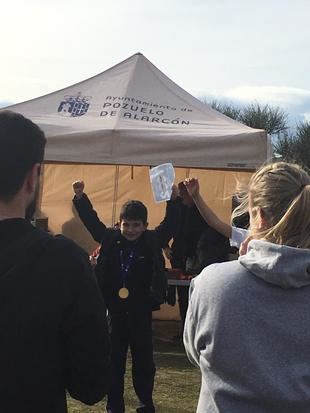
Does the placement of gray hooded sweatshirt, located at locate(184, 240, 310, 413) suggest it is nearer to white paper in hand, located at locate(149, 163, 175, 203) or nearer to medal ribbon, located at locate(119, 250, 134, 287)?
medal ribbon, located at locate(119, 250, 134, 287)

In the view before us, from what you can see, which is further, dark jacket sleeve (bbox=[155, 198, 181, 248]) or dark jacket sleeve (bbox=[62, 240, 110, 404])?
dark jacket sleeve (bbox=[155, 198, 181, 248])

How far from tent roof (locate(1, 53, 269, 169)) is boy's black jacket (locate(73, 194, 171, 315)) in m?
1.45

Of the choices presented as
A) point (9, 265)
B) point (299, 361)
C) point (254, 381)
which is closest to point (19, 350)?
point (9, 265)

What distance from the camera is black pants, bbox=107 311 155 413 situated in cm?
429

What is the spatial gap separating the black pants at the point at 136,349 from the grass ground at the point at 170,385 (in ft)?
1.45

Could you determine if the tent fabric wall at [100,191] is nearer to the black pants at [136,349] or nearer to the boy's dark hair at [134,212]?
the boy's dark hair at [134,212]

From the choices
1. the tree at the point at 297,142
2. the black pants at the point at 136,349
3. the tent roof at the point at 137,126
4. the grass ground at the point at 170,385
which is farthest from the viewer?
the tree at the point at 297,142

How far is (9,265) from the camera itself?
1566 mm

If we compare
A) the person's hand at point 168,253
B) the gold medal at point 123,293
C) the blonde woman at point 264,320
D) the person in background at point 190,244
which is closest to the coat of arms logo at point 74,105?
the person in background at point 190,244

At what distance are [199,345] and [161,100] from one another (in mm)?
5721

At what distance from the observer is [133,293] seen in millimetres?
4344

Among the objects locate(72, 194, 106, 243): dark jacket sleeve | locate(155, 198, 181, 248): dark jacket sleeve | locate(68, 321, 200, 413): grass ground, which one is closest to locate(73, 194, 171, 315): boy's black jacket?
locate(155, 198, 181, 248): dark jacket sleeve

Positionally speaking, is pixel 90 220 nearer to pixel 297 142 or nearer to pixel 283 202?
pixel 283 202

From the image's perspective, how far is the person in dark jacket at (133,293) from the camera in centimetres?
430
